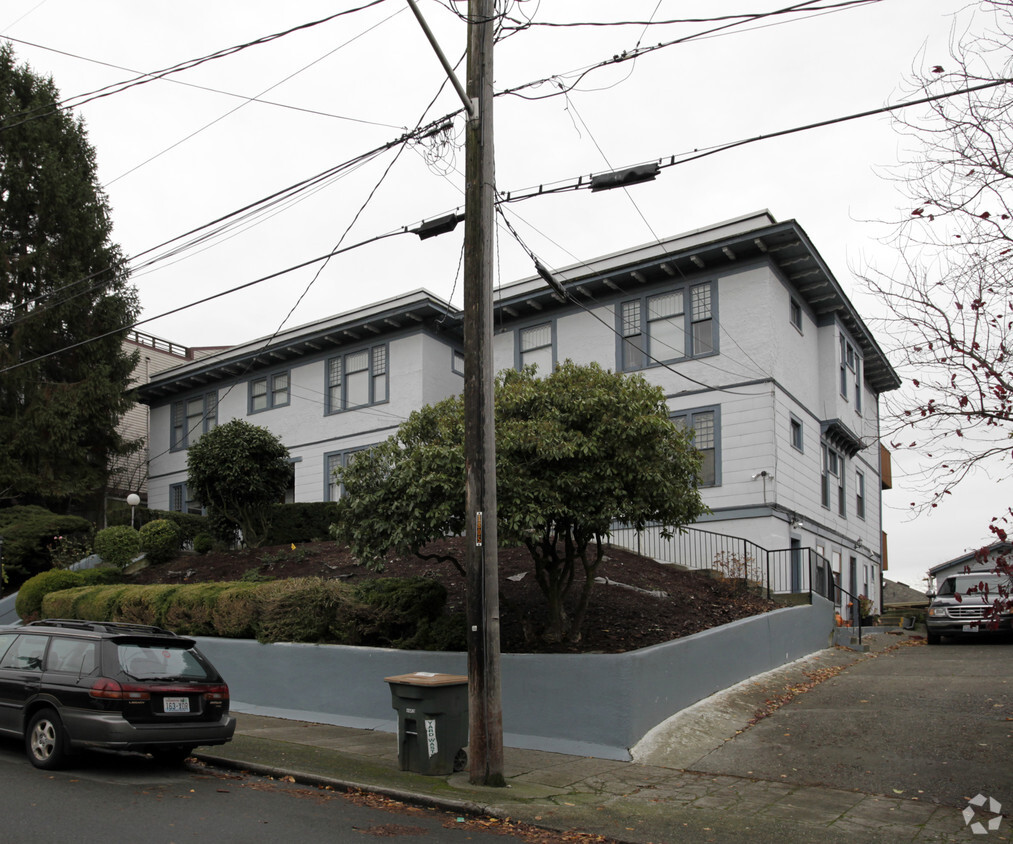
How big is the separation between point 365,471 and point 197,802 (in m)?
5.18

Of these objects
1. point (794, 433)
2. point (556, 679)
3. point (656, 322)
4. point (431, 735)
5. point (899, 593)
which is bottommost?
point (899, 593)

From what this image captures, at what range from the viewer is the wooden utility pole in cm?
922

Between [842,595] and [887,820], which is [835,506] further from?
[887,820]

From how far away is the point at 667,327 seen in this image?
22078 mm

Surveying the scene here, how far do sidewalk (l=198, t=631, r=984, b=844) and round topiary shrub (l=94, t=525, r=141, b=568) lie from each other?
11.4 meters

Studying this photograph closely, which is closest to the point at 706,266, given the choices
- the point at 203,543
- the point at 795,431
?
the point at 795,431

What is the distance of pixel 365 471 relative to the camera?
488 inches

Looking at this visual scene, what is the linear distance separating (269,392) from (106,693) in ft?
70.2

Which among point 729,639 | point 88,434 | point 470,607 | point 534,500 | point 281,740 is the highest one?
point 88,434

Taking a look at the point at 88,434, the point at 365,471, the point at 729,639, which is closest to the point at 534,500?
the point at 365,471

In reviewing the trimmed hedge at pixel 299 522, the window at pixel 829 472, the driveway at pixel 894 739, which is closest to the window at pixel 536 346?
the trimmed hedge at pixel 299 522

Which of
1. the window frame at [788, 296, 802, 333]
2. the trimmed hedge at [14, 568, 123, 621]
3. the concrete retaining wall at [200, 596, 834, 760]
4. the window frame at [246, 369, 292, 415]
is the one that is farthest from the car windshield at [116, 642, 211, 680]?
the window frame at [246, 369, 292, 415]

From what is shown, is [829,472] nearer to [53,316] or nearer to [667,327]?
[667,327]

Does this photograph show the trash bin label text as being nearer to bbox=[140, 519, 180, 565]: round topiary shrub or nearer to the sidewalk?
the sidewalk
